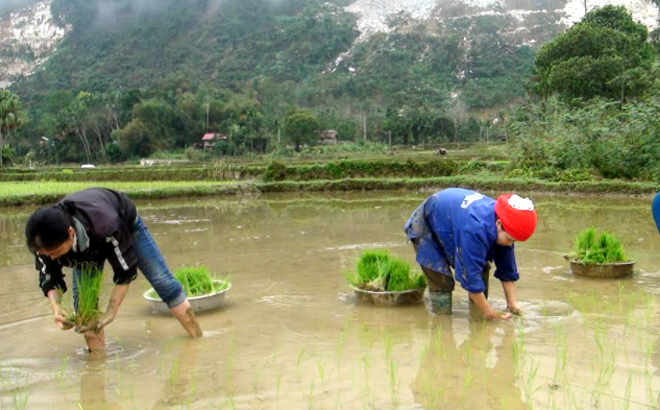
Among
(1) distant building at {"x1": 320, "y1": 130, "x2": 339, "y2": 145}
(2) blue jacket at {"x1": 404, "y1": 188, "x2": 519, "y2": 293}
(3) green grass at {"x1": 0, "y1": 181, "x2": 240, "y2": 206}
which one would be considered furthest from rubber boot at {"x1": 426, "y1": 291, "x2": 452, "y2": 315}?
(1) distant building at {"x1": 320, "y1": 130, "x2": 339, "y2": 145}

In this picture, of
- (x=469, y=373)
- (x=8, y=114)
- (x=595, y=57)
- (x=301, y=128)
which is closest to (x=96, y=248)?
(x=469, y=373)

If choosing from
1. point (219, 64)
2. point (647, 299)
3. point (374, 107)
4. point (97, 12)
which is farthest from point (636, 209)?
point (97, 12)

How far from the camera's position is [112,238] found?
126 inches

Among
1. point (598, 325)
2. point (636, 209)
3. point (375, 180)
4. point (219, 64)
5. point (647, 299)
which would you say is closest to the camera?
point (598, 325)

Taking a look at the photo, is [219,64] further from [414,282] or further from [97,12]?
[414,282]

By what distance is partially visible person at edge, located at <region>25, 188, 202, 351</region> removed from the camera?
2917 millimetres

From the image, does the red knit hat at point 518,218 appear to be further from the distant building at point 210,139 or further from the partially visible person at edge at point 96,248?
the distant building at point 210,139

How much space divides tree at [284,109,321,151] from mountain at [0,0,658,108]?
63.6 feet

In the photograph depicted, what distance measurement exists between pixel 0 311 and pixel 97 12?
126502 millimetres

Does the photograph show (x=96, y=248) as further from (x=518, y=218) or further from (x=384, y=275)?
(x=518, y=218)

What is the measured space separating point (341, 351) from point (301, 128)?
38.7m

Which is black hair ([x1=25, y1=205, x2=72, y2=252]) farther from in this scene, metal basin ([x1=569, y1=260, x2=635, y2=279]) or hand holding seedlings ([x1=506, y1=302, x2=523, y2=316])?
metal basin ([x1=569, y1=260, x2=635, y2=279])

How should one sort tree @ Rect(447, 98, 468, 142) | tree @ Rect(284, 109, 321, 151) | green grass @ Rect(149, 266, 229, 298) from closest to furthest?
green grass @ Rect(149, 266, 229, 298) → tree @ Rect(284, 109, 321, 151) → tree @ Rect(447, 98, 468, 142)

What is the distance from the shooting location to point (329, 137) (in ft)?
153
